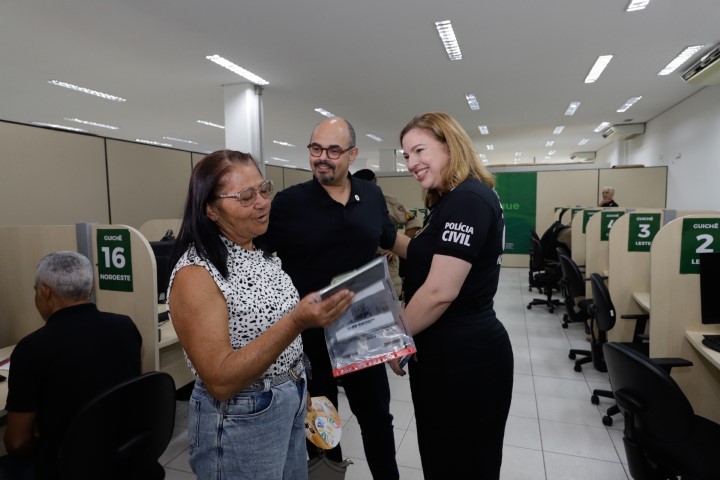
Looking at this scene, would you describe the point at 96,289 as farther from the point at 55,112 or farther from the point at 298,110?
the point at 55,112

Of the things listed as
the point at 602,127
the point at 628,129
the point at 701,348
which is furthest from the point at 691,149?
the point at 701,348

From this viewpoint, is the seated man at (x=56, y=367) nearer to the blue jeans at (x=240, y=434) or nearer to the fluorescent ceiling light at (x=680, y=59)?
the blue jeans at (x=240, y=434)

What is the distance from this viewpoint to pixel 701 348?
1849 mm

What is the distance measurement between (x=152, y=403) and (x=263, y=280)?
667mm

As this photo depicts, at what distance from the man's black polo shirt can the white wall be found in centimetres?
712

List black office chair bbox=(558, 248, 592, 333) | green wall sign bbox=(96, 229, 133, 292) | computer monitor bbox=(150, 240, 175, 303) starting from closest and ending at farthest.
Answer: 1. green wall sign bbox=(96, 229, 133, 292)
2. computer monitor bbox=(150, 240, 175, 303)
3. black office chair bbox=(558, 248, 592, 333)

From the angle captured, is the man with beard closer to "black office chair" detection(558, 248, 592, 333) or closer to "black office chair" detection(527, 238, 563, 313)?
"black office chair" detection(558, 248, 592, 333)

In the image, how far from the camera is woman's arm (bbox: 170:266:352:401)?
798 millimetres

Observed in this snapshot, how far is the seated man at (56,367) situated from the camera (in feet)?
4.30

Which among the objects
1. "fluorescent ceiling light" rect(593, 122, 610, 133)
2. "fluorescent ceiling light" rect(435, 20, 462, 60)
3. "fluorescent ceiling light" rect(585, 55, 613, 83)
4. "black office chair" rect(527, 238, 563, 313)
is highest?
"fluorescent ceiling light" rect(593, 122, 610, 133)

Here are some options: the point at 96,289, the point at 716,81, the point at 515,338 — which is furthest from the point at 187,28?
the point at 716,81

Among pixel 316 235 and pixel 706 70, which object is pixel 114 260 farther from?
pixel 706 70

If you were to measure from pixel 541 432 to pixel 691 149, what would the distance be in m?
7.18

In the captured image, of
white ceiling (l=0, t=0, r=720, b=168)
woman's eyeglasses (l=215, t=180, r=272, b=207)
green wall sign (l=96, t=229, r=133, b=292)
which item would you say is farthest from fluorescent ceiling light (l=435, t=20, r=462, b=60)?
woman's eyeglasses (l=215, t=180, r=272, b=207)
